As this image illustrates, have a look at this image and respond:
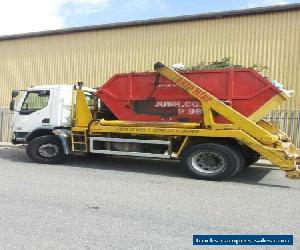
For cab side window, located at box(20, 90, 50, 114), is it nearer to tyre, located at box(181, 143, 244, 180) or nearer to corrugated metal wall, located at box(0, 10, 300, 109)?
tyre, located at box(181, 143, 244, 180)

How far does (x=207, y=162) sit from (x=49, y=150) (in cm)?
451

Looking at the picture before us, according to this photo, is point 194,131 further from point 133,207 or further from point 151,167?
point 133,207

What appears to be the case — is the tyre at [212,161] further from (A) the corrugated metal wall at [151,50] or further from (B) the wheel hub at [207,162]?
(A) the corrugated metal wall at [151,50]

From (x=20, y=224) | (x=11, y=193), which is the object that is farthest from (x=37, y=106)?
(x=20, y=224)

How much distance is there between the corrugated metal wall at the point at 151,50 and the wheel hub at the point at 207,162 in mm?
6629

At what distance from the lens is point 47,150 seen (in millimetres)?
11039

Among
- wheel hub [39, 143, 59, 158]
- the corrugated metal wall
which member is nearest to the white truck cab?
wheel hub [39, 143, 59, 158]

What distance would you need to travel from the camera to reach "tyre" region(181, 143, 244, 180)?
877 centimetres

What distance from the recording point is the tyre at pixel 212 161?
8.77m

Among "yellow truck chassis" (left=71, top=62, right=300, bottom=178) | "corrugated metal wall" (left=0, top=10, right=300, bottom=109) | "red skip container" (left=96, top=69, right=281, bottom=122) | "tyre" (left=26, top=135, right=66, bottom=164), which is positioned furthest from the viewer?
"corrugated metal wall" (left=0, top=10, right=300, bottom=109)

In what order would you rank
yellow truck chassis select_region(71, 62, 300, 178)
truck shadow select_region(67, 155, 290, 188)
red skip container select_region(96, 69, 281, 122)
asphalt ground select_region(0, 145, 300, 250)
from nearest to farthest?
asphalt ground select_region(0, 145, 300, 250)
yellow truck chassis select_region(71, 62, 300, 178)
red skip container select_region(96, 69, 281, 122)
truck shadow select_region(67, 155, 290, 188)

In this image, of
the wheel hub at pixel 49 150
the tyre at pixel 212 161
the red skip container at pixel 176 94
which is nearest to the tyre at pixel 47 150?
the wheel hub at pixel 49 150

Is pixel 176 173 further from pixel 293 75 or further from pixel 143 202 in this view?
pixel 293 75

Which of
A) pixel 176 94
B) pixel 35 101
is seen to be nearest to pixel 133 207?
pixel 176 94
